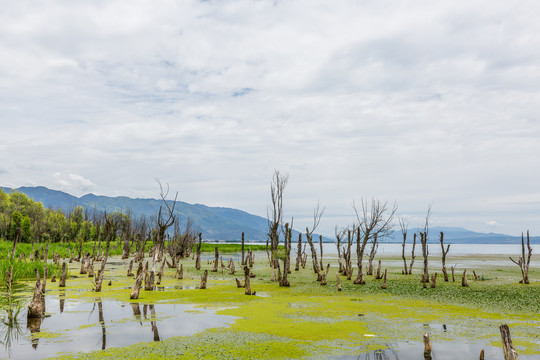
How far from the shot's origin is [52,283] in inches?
1131

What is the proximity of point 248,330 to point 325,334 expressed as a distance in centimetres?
275

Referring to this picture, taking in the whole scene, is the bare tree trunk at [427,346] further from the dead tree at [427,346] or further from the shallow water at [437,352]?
the shallow water at [437,352]

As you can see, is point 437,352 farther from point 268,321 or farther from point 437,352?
point 268,321

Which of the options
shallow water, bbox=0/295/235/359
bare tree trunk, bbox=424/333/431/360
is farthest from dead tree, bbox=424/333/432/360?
shallow water, bbox=0/295/235/359

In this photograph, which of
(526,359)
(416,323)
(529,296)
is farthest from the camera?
(529,296)

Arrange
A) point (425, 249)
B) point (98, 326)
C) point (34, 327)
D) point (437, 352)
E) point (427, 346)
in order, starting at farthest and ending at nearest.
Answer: point (425, 249) < point (98, 326) < point (34, 327) < point (437, 352) < point (427, 346)

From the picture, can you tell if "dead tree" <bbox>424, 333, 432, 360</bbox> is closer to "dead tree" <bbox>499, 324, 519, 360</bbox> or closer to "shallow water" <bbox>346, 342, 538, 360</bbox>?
"shallow water" <bbox>346, 342, 538, 360</bbox>

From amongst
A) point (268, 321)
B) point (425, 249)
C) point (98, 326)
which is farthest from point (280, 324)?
point (425, 249)

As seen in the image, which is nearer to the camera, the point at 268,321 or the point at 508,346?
the point at 508,346

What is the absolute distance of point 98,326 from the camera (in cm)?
1523

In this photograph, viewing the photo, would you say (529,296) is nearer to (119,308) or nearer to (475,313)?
(475,313)

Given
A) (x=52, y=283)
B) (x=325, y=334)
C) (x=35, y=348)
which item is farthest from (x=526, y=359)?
(x=52, y=283)

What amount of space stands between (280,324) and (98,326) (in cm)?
684

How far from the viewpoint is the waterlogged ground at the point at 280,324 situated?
472 inches
